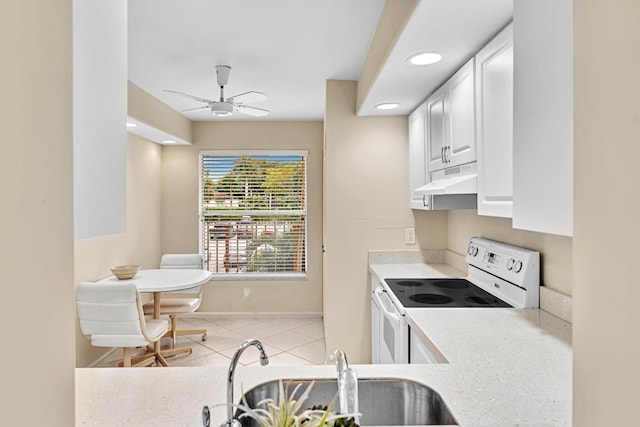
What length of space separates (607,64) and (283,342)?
13.2ft

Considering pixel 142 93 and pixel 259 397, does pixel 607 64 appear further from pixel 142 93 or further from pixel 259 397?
pixel 142 93

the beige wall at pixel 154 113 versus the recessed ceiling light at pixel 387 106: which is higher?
the beige wall at pixel 154 113

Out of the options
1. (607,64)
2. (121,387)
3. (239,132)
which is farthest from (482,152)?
(239,132)

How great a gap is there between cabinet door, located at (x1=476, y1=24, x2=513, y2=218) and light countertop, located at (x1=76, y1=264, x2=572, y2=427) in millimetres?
501

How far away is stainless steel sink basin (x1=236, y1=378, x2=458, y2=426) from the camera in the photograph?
1.09 m

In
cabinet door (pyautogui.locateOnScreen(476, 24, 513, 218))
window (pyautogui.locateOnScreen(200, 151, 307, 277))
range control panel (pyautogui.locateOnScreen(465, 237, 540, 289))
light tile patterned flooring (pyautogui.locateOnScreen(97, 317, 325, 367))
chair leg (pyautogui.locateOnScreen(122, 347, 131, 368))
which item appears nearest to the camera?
cabinet door (pyautogui.locateOnScreen(476, 24, 513, 218))

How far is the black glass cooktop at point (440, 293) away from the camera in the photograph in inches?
77.2

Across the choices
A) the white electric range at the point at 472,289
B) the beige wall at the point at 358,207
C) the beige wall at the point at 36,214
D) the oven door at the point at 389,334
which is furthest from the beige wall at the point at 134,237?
the beige wall at the point at 36,214

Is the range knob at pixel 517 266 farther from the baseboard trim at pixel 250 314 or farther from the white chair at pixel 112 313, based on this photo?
the baseboard trim at pixel 250 314

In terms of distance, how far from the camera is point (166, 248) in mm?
4949

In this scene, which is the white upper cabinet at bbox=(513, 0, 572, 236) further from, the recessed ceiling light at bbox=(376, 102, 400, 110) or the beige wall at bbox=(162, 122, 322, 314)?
the beige wall at bbox=(162, 122, 322, 314)

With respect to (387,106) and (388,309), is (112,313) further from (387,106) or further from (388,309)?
(387,106)

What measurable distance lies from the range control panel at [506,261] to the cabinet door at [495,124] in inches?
12.2

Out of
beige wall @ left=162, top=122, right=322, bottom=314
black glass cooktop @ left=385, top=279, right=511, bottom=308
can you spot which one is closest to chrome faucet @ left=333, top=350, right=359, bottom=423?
black glass cooktop @ left=385, top=279, right=511, bottom=308
